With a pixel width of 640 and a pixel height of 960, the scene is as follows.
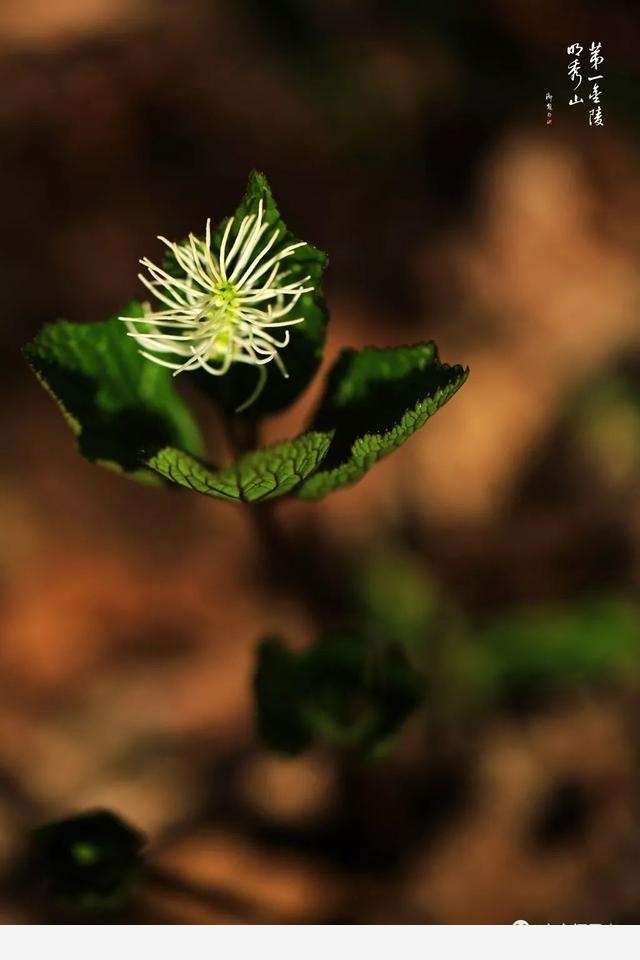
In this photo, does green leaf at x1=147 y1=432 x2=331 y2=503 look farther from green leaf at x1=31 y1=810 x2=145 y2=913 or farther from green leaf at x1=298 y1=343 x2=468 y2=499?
green leaf at x1=31 y1=810 x2=145 y2=913

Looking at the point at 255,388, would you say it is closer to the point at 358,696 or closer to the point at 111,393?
the point at 111,393

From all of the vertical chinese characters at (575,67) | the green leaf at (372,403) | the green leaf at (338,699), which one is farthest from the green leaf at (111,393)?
the vertical chinese characters at (575,67)

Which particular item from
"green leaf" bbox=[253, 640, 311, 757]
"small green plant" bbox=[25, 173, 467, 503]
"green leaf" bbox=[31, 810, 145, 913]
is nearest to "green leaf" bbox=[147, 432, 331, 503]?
"small green plant" bbox=[25, 173, 467, 503]

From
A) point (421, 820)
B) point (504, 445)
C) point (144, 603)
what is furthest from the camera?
point (504, 445)

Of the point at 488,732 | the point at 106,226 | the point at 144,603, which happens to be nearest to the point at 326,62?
the point at 106,226

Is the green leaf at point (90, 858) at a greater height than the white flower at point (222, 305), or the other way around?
the white flower at point (222, 305)

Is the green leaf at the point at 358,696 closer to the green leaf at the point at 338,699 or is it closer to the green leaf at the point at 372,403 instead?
the green leaf at the point at 338,699

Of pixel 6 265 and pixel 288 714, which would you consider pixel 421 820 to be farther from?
pixel 6 265
